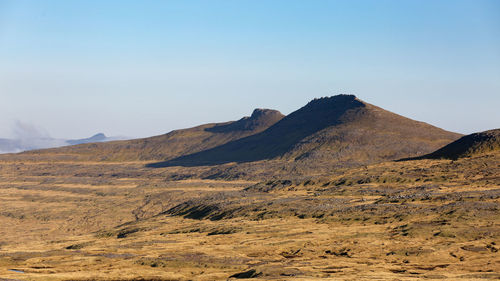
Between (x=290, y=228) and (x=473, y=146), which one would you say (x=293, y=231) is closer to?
(x=290, y=228)

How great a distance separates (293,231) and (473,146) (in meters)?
75.1

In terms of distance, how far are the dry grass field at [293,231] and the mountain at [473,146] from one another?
4.80 m

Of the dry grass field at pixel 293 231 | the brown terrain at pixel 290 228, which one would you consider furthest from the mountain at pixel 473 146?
the dry grass field at pixel 293 231

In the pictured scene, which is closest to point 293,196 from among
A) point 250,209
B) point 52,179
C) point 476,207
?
point 250,209

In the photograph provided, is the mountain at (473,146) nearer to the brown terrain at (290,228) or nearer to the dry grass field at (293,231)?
the brown terrain at (290,228)

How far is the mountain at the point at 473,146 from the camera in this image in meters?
134

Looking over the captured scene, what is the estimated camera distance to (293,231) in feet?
255

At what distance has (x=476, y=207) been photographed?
82.2 m

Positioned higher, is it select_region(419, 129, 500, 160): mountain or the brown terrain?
select_region(419, 129, 500, 160): mountain

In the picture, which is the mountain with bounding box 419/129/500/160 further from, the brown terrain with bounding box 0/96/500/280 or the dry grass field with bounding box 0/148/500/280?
the dry grass field with bounding box 0/148/500/280

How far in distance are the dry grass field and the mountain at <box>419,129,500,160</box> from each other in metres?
4.80

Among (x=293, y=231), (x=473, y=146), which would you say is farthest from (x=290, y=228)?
(x=473, y=146)

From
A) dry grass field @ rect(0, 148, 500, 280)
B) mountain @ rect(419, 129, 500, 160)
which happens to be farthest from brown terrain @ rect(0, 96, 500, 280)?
mountain @ rect(419, 129, 500, 160)

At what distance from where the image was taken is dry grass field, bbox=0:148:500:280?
56.8 meters
